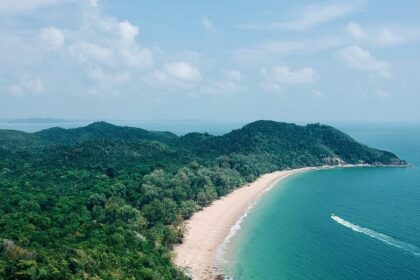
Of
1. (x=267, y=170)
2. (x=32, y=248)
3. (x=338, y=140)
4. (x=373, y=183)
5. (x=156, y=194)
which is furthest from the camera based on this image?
(x=338, y=140)

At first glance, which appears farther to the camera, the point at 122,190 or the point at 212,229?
the point at 122,190

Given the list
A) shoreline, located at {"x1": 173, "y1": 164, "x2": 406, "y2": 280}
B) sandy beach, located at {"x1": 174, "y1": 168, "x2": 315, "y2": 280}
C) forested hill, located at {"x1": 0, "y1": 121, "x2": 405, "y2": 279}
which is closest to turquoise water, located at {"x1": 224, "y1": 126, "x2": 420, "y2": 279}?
shoreline, located at {"x1": 173, "y1": 164, "x2": 406, "y2": 280}

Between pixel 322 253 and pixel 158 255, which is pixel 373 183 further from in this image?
pixel 158 255

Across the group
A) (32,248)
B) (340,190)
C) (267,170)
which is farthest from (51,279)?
(267,170)

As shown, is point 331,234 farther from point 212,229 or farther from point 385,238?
point 212,229

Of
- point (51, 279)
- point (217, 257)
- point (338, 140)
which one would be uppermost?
point (338, 140)

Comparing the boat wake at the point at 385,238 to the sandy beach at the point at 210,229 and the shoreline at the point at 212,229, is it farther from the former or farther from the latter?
the sandy beach at the point at 210,229

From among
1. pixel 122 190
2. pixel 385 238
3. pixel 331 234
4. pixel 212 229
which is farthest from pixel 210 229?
pixel 385 238
